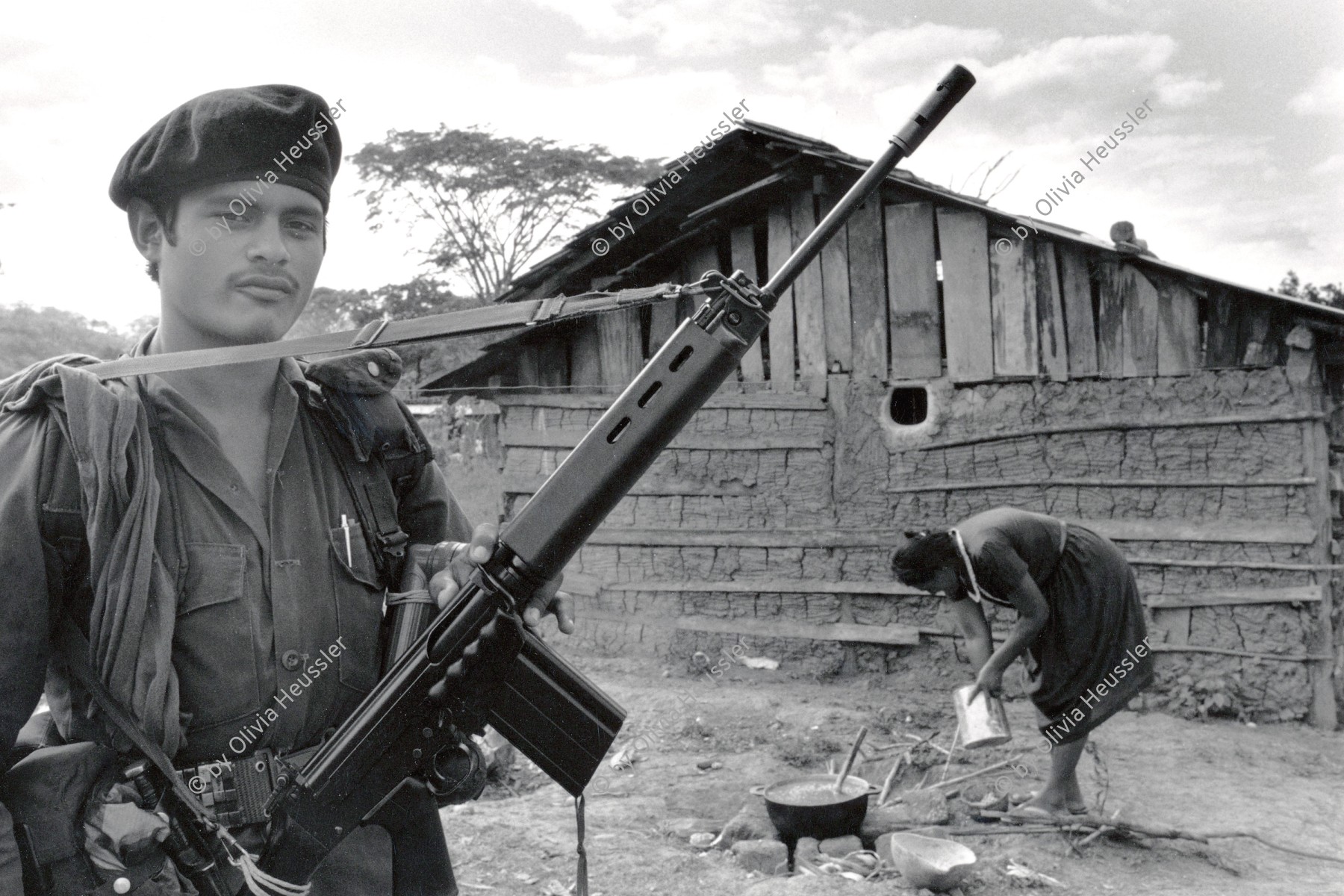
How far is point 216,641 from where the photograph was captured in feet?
5.81

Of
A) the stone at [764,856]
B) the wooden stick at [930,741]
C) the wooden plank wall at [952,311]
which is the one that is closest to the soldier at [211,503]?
the stone at [764,856]

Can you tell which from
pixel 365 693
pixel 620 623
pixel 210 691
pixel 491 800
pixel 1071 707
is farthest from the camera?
pixel 620 623

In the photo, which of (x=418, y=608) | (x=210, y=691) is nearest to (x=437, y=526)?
(x=418, y=608)

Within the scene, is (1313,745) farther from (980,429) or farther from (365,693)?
(365,693)

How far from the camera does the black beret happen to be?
72.9 inches

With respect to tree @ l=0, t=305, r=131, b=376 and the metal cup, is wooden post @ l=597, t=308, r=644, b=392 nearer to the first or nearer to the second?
the metal cup

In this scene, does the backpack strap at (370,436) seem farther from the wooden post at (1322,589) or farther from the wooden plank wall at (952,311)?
the wooden post at (1322,589)

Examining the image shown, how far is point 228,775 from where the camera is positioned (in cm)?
178

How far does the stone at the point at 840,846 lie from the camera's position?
5035 millimetres

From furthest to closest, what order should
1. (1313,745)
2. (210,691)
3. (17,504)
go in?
(1313,745)
(210,691)
(17,504)

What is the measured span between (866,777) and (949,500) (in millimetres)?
2351

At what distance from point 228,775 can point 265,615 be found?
0.30 m

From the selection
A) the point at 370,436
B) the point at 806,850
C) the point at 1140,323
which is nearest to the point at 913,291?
the point at 1140,323

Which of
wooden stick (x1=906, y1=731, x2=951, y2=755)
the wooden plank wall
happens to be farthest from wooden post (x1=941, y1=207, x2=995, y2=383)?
wooden stick (x1=906, y1=731, x2=951, y2=755)
